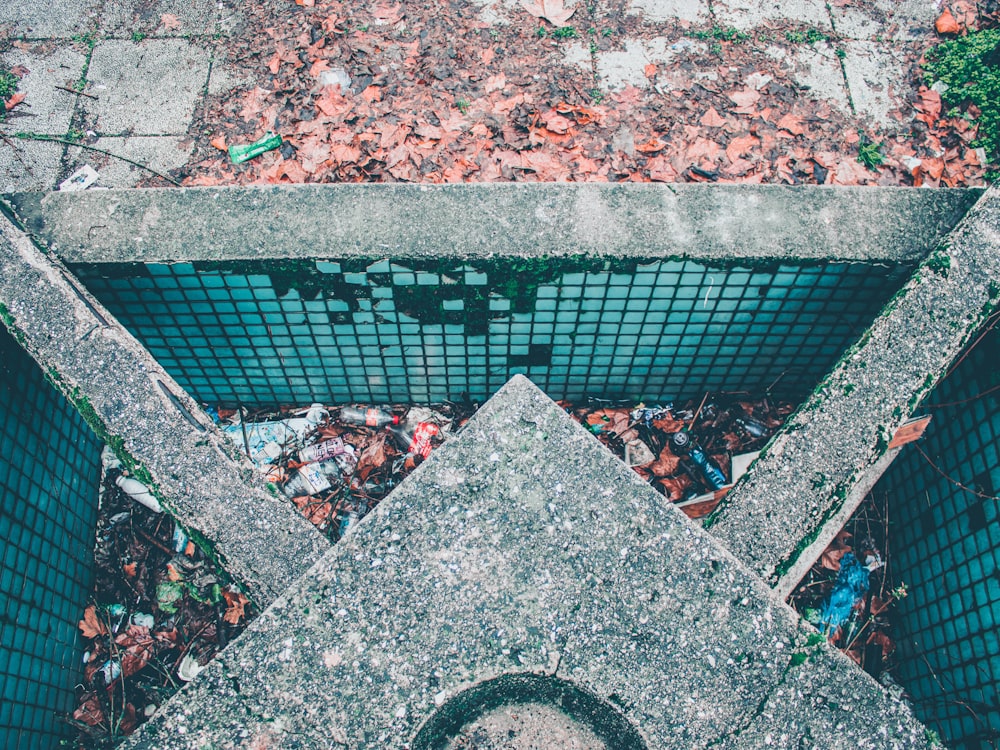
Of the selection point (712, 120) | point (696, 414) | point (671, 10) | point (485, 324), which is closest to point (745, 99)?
point (712, 120)

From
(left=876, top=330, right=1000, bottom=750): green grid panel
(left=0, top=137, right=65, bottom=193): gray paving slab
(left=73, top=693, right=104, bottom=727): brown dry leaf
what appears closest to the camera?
(left=876, top=330, right=1000, bottom=750): green grid panel

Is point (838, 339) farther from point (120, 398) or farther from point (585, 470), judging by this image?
point (120, 398)

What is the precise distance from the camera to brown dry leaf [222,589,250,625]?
10.4 feet

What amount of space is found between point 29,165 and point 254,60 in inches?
57.2

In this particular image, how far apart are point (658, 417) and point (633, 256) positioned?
1301 millimetres

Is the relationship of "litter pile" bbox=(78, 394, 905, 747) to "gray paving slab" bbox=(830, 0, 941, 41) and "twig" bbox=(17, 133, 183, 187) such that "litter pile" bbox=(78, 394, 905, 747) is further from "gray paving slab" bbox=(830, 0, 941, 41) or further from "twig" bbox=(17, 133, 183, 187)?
"gray paving slab" bbox=(830, 0, 941, 41)

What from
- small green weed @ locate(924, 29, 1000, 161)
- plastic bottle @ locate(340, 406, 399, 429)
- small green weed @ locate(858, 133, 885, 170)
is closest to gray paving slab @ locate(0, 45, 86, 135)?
plastic bottle @ locate(340, 406, 399, 429)

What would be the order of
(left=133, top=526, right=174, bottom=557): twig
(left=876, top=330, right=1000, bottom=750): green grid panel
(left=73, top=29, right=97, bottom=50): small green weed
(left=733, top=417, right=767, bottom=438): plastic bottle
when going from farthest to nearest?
(left=73, top=29, right=97, bottom=50): small green weed → (left=733, top=417, right=767, bottom=438): plastic bottle → (left=133, top=526, right=174, bottom=557): twig → (left=876, top=330, right=1000, bottom=750): green grid panel

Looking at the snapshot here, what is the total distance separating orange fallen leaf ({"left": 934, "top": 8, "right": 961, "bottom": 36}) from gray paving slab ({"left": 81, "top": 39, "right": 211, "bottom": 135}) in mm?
4825

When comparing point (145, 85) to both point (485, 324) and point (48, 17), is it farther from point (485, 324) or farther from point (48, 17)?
point (485, 324)

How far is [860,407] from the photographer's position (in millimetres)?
2291

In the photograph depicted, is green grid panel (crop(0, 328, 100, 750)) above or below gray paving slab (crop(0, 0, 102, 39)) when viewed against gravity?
below

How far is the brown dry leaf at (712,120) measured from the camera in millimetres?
Answer: 4000

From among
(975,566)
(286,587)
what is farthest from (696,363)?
(286,587)
